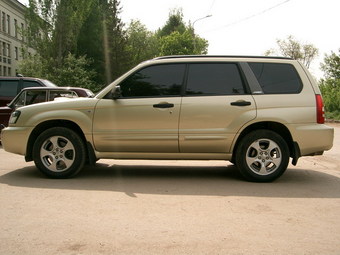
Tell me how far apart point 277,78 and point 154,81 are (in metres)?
1.86

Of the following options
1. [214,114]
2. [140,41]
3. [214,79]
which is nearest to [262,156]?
[214,114]

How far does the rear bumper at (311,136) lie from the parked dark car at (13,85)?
8.03m

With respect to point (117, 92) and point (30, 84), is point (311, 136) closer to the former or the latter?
point (117, 92)

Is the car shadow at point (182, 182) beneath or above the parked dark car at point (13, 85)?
beneath

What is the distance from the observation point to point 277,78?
5.84 m

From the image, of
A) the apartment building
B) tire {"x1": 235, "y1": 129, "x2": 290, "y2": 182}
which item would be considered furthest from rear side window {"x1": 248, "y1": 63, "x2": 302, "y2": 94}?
the apartment building

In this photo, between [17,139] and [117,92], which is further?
[17,139]

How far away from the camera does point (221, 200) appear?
4680 millimetres

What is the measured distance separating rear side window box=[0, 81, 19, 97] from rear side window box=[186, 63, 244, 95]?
288 inches

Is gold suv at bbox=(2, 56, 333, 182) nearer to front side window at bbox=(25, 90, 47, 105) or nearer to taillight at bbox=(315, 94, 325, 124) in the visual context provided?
taillight at bbox=(315, 94, 325, 124)

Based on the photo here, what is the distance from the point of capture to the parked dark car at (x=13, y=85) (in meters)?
11.3

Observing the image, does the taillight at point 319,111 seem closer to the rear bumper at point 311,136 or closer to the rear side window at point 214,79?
the rear bumper at point 311,136

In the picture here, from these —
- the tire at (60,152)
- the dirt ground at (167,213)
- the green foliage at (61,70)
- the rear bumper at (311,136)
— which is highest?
the green foliage at (61,70)

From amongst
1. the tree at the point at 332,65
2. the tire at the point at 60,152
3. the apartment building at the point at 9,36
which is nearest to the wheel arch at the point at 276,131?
the tire at the point at 60,152
